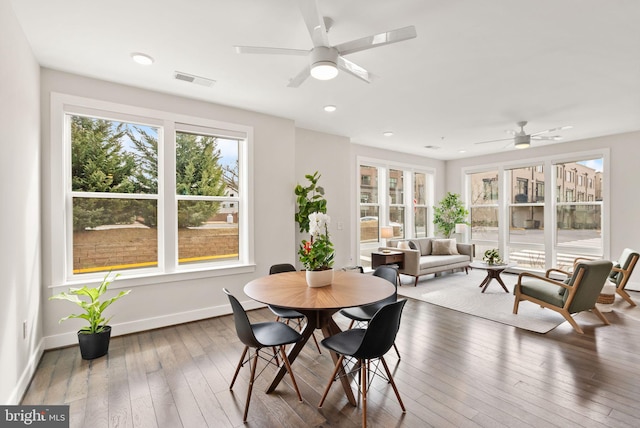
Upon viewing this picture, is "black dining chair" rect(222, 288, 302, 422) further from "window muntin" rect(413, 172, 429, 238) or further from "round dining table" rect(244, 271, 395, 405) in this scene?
"window muntin" rect(413, 172, 429, 238)

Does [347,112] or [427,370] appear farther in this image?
[347,112]

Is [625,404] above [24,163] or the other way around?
the other way around

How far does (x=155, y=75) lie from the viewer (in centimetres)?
321

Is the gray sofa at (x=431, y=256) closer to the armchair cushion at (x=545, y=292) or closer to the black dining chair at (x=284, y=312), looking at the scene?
the armchair cushion at (x=545, y=292)

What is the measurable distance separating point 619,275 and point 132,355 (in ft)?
21.1

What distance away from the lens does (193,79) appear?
3318mm

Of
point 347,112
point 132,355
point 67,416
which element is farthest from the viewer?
point 347,112

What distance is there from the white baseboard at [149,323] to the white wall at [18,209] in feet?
0.61

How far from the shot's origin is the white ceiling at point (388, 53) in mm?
2186

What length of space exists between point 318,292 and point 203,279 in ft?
7.16

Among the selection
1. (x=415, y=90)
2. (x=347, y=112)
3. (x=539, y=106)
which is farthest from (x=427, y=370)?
(x=539, y=106)

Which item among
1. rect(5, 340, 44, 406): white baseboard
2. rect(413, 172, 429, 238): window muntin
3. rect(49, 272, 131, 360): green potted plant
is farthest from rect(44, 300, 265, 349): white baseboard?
rect(413, 172, 429, 238): window muntin

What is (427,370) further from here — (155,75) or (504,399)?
(155,75)

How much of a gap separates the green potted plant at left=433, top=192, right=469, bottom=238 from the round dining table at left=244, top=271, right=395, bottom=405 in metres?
5.43
